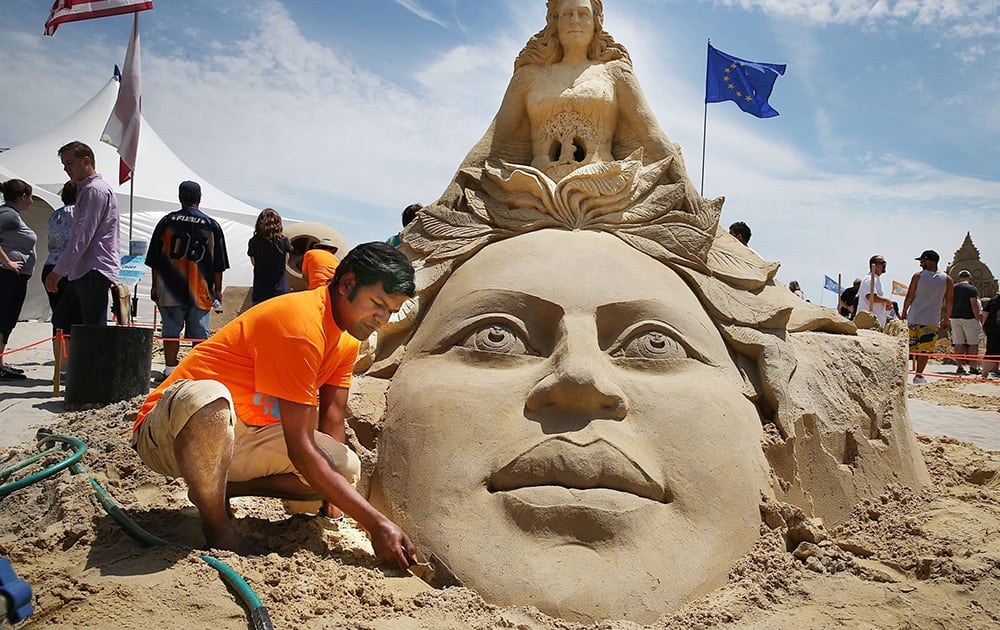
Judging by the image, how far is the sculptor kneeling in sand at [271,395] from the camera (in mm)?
2004

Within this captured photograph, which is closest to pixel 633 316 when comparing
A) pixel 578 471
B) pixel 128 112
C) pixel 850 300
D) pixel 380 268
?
pixel 578 471

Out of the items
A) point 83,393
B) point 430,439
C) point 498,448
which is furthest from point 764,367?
point 83,393

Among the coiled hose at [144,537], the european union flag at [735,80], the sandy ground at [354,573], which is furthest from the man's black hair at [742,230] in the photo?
the coiled hose at [144,537]

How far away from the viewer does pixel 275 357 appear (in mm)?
2008

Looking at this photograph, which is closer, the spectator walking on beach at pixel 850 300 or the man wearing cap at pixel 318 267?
the man wearing cap at pixel 318 267

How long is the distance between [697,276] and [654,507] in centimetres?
117

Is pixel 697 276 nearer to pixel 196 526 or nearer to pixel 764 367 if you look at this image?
pixel 764 367

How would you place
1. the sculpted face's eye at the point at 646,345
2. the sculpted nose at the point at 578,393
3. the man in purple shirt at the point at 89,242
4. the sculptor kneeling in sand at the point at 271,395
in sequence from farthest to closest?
the man in purple shirt at the point at 89,242, the sculpted face's eye at the point at 646,345, the sculpted nose at the point at 578,393, the sculptor kneeling in sand at the point at 271,395

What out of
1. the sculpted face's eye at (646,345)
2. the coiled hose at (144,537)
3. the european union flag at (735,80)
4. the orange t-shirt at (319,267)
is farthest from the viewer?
the european union flag at (735,80)

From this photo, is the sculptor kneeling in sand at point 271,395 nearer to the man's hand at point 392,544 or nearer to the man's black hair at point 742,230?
the man's hand at point 392,544

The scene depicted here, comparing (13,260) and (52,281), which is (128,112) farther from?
(52,281)

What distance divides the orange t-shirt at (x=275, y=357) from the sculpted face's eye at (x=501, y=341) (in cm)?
51

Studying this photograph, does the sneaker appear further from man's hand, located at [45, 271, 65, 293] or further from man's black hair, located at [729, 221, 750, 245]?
man's black hair, located at [729, 221, 750, 245]

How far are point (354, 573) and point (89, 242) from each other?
3.35 m
